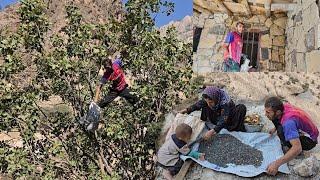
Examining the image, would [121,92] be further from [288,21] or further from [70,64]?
[288,21]

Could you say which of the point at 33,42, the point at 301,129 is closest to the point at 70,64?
the point at 33,42

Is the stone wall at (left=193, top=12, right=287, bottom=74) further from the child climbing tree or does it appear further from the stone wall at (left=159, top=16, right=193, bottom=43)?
the child climbing tree

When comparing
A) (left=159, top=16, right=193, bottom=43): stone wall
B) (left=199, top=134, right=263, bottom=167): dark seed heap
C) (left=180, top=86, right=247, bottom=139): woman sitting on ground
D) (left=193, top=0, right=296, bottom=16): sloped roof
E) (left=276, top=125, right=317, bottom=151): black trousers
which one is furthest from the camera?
(left=193, top=0, right=296, bottom=16): sloped roof

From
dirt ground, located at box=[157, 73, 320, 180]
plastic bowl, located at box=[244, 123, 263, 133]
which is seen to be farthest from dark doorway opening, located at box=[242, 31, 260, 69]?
plastic bowl, located at box=[244, 123, 263, 133]

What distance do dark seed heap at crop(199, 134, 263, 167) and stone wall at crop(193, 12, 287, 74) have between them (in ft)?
14.5

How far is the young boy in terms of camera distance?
6.50 metres

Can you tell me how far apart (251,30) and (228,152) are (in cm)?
518

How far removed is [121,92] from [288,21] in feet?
14.9

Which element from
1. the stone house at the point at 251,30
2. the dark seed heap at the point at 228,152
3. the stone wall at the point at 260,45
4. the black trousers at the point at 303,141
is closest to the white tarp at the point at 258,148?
the dark seed heap at the point at 228,152

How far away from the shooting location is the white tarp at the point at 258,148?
20.2ft

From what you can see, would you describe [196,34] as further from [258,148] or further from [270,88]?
[258,148]

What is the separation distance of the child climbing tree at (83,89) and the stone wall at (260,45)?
1.95 meters

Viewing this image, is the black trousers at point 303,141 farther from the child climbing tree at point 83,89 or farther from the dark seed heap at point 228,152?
the child climbing tree at point 83,89

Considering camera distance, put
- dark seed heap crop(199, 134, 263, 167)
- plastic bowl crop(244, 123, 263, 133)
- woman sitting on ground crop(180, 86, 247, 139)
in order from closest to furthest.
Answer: dark seed heap crop(199, 134, 263, 167), woman sitting on ground crop(180, 86, 247, 139), plastic bowl crop(244, 123, 263, 133)
